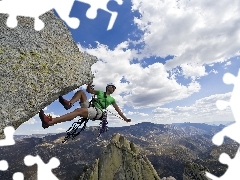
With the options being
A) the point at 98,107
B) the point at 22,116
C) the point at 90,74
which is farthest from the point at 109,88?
the point at 22,116

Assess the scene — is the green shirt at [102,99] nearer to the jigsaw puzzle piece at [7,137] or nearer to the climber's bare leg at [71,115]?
the climber's bare leg at [71,115]

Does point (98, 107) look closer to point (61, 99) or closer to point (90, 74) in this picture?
point (61, 99)

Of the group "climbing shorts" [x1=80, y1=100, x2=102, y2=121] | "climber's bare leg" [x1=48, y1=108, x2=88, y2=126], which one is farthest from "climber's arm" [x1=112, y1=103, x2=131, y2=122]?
"climber's bare leg" [x1=48, y1=108, x2=88, y2=126]

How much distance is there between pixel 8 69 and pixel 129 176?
167 feet

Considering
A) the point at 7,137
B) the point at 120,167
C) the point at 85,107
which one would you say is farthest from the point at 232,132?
the point at 120,167

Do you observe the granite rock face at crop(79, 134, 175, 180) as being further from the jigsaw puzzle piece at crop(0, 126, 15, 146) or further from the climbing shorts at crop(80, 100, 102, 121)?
the jigsaw puzzle piece at crop(0, 126, 15, 146)

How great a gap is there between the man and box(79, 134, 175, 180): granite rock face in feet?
133

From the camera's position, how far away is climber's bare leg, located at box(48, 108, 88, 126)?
10.4 m

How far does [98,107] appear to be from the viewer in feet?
42.0

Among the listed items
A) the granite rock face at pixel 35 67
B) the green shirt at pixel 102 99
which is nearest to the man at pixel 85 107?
the green shirt at pixel 102 99

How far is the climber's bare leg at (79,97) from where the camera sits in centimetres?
1062

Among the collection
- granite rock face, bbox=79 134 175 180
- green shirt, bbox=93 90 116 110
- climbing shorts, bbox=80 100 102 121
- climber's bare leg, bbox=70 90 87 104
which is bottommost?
granite rock face, bbox=79 134 175 180

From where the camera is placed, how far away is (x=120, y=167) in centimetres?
5559

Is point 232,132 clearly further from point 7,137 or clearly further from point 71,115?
point 7,137
